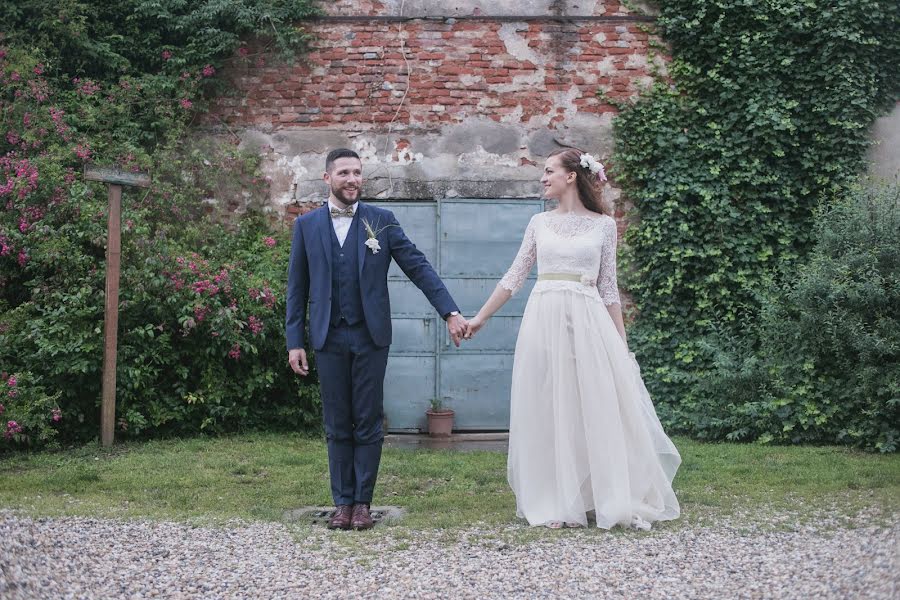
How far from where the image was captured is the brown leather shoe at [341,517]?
15.8 feet

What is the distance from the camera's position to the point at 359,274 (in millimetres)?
4867

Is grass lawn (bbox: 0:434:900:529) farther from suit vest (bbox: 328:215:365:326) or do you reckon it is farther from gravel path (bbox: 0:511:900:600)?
suit vest (bbox: 328:215:365:326)

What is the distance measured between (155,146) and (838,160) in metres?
6.80

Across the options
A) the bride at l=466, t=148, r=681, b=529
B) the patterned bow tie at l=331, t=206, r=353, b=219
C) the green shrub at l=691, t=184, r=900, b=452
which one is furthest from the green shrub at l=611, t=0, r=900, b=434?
the patterned bow tie at l=331, t=206, r=353, b=219

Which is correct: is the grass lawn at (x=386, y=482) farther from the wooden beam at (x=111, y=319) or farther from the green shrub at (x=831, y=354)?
the green shrub at (x=831, y=354)

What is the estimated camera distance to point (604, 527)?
15.4 feet

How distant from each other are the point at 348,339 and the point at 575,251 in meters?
1.33

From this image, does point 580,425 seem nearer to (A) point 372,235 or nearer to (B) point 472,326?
(B) point 472,326

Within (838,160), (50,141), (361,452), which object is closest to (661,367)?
(838,160)

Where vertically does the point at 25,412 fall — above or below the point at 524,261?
below

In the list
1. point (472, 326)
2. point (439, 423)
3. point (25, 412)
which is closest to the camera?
point (472, 326)

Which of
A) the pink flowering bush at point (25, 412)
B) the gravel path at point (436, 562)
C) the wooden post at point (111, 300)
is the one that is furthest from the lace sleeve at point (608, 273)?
the pink flowering bush at point (25, 412)

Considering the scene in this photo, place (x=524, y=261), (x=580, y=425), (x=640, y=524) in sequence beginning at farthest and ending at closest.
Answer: (x=524, y=261), (x=580, y=425), (x=640, y=524)

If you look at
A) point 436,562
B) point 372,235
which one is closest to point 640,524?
point 436,562
